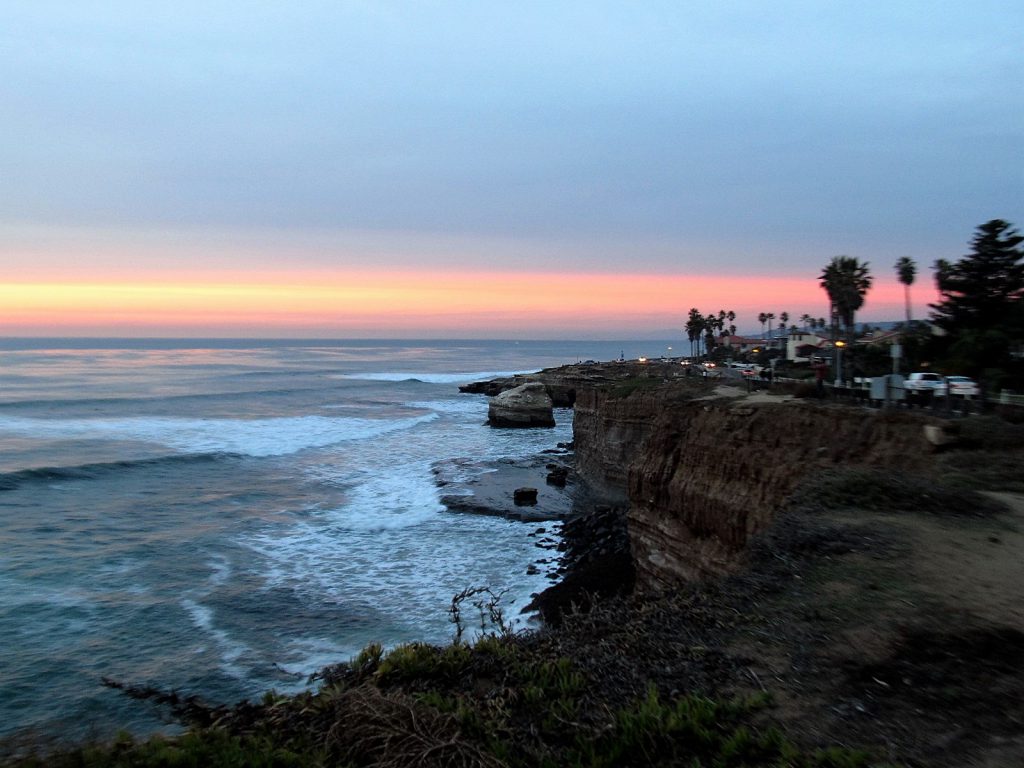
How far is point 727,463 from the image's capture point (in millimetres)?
18109

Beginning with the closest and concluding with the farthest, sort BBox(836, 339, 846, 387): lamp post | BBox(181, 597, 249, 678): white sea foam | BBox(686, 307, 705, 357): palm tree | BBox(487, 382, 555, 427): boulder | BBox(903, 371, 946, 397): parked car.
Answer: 1. BBox(181, 597, 249, 678): white sea foam
2. BBox(903, 371, 946, 397): parked car
3. BBox(836, 339, 846, 387): lamp post
4. BBox(487, 382, 555, 427): boulder
5. BBox(686, 307, 705, 357): palm tree

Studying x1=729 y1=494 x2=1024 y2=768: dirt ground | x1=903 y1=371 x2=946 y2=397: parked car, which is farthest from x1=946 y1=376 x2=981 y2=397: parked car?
x1=729 y1=494 x2=1024 y2=768: dirt ground

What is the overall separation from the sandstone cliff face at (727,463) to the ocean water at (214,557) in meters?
4.25

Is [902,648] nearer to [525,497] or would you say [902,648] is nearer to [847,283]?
[525,497]

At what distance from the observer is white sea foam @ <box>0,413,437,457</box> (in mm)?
46656

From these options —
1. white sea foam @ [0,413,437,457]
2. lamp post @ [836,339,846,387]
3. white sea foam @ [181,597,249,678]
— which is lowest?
white sea foam @ [181,597,249,678]

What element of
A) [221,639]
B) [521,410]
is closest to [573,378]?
[521,410]

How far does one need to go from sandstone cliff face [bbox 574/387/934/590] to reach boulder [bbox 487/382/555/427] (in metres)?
38.8

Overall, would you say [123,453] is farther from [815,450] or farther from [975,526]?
[975,526]

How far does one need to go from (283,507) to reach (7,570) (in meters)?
10.8

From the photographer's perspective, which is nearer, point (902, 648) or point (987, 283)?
point (902, 648)

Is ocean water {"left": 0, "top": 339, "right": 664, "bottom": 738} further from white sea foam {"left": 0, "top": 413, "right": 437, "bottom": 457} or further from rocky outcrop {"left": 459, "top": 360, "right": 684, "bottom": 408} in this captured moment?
rocky outcrop {"left": 459, "top": 360, "right": 684, "bottom": 408}

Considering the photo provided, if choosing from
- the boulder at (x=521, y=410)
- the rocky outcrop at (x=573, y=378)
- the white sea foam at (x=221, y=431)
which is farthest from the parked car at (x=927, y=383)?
the rocky outcrop at (x=573, y=378)

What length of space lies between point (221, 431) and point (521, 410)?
25112 millimetres
